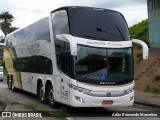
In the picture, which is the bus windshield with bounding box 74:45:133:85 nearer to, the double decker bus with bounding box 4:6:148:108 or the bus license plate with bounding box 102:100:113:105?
the double decker bus with bounding box 4:6:148:108

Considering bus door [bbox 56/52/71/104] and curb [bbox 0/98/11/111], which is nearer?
bus door [bbox 56/52/71/104]

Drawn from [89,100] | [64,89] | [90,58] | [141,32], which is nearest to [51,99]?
[64,89]

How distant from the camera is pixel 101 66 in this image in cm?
1325

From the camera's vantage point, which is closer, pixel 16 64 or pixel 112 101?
pixel 112 101

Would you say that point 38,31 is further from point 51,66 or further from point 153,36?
point 153,36

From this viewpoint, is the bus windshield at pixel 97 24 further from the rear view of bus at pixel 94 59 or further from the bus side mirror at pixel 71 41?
the bus side mirror at pixel 71 41

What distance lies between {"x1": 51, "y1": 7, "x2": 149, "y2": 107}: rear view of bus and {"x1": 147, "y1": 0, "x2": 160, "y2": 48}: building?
40.0ft

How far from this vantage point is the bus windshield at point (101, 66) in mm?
13094

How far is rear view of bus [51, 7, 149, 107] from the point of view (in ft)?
42.7

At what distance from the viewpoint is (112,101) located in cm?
1316

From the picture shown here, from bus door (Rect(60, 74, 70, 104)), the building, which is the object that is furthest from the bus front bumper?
the building

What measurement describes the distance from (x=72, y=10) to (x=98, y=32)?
47.5 inches

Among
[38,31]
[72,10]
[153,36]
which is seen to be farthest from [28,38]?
[153,36]

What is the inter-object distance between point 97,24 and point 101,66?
1.51 m
